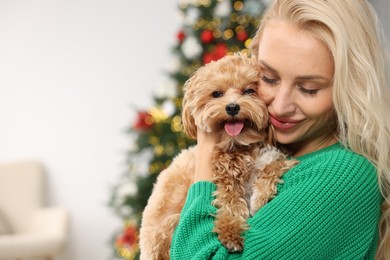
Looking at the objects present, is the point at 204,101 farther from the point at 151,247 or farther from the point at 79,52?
the point at 79,52

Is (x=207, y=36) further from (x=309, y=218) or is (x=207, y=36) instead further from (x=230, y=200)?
(x=309, y=218)

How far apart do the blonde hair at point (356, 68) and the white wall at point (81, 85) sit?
5.20 metres

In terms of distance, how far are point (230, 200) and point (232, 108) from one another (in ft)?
0.83

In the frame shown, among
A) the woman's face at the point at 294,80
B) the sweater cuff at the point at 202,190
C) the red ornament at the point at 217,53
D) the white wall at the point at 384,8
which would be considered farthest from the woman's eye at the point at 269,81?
the red ornament at the point at 217,53

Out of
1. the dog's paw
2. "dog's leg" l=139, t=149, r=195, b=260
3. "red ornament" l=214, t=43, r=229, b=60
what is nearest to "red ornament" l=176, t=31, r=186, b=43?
"red ornament" l=214, t=43, r=229, b=60

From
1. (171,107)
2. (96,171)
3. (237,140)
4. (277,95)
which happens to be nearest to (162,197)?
(237,140)

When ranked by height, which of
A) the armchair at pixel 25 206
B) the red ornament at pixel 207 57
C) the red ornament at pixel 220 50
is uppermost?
the red ornament at pixel 220 50

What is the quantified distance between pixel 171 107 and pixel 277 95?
3304mm

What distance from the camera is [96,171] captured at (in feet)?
23.3

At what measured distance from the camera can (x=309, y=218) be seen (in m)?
1.73

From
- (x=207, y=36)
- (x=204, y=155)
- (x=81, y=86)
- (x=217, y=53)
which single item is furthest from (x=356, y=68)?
(x=81, y=86)

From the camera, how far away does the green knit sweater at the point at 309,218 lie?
1712 mm

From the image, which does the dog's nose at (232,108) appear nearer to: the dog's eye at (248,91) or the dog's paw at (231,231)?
the dog's eye at (248,91)

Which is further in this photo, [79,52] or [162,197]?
[79,52]
